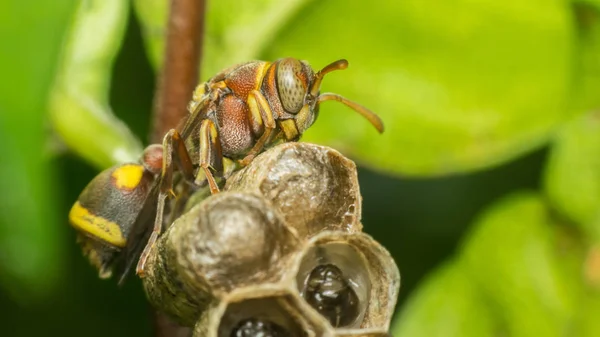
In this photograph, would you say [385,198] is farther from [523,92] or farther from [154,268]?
[154,268]

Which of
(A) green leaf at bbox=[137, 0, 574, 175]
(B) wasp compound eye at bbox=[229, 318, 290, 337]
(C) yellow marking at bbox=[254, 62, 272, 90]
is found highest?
(C) yellow marking at bbox=[254, 62, 272, 90]

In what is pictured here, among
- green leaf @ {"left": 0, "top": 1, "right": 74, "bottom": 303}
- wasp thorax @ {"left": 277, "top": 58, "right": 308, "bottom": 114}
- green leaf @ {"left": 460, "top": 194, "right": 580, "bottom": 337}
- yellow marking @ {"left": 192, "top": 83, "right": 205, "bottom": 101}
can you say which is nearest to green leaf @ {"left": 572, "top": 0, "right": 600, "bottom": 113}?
green leaf @ {"left": 460, "top": 194, "right": 580, "bottom": 337}

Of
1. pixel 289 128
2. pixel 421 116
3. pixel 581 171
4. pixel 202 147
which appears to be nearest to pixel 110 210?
pixel 202 147

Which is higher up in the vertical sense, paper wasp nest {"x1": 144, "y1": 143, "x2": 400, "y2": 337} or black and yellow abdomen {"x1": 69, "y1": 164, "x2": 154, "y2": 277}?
paper wasp nest {"x1": 144, "y1": 143, "x2": 400, "y2": 337}

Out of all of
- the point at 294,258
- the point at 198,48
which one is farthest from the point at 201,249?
the point at 198,48

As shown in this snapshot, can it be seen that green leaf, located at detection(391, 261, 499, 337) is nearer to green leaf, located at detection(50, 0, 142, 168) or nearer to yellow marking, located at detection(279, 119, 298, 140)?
yellow marking, located at detection(279, 119, 298, 140)

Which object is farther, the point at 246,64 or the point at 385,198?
the point at 385,198

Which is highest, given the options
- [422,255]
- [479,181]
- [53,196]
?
[53,196]
